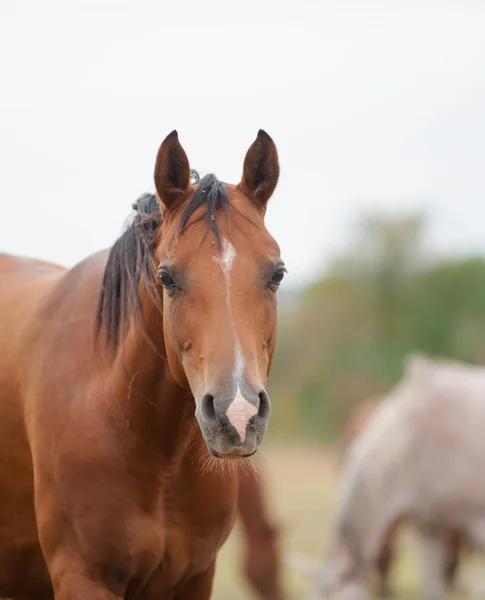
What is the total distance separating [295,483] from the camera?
2672 cm

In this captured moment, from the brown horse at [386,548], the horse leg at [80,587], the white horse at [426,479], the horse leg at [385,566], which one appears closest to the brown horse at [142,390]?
the horse leg at [80,587]

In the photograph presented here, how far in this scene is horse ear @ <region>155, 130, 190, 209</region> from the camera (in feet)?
12.1

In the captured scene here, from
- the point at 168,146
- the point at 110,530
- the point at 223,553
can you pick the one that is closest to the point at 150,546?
the point at 110,530

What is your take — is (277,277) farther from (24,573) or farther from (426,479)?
(426,479)

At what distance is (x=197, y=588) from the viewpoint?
4.22 meters

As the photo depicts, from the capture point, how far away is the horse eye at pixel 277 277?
3574 millimetres

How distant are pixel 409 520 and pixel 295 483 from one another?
56.4ft

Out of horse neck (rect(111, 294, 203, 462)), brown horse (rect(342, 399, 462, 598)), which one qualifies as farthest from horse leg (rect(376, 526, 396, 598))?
horse neck (rect(111, 294, 203, 462))

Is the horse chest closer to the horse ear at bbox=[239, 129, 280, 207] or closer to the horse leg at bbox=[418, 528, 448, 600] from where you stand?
the horse ear at bbox=[239, 129, 280, 207]

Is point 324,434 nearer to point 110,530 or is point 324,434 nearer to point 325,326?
point 325,326

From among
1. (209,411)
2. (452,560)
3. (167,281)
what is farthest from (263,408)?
(452,560)

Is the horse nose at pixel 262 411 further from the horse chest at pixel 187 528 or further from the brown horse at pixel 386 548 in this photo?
the brown horse at pixel 386 548

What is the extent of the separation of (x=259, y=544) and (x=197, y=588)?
545 cm

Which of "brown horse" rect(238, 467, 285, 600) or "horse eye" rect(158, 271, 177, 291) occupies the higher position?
"horse eye" rect(158, 271, 177, 291)
